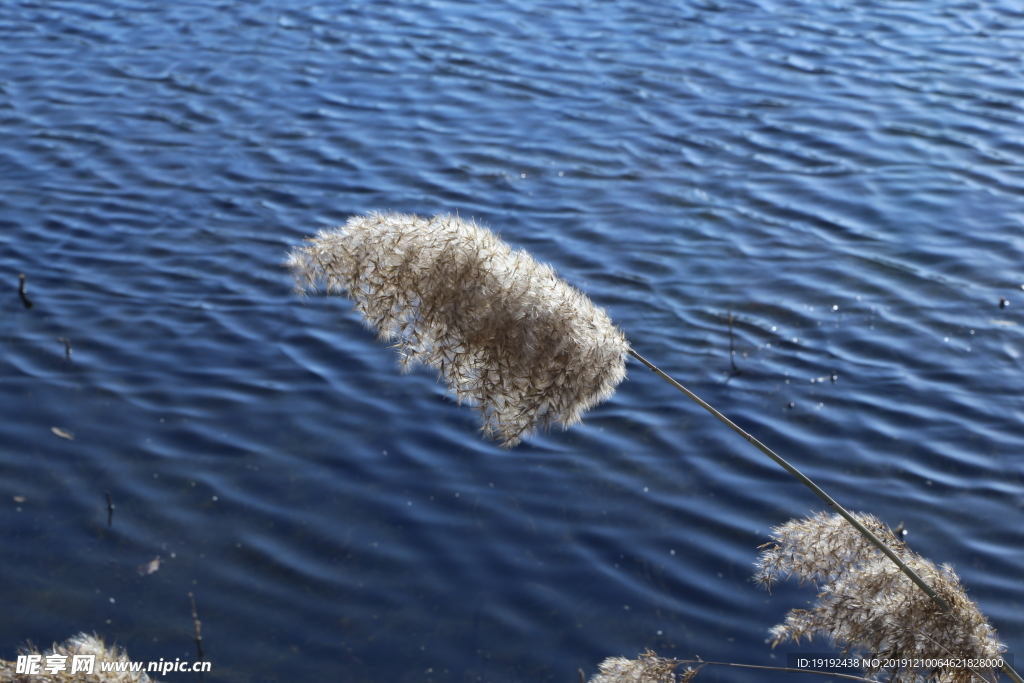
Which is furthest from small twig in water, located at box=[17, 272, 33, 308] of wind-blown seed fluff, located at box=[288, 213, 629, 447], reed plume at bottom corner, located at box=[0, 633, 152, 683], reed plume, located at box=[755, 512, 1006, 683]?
reed plume, located at box=[755, 512, 1006, 683]

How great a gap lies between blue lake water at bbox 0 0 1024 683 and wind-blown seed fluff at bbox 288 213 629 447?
2.69 meters

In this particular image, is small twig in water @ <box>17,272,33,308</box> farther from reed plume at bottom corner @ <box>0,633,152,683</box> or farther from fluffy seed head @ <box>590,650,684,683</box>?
fluffy seed head @ <box>590,650,684,683</box>

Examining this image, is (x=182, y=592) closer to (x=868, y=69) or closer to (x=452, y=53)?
(x=452, y=53)

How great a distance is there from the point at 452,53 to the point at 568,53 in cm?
148

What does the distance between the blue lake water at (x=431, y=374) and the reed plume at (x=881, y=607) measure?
2011 millimetres

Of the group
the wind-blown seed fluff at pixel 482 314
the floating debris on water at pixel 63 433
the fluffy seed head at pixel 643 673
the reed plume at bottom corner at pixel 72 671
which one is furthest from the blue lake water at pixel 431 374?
the wind-blown seed fluff at pixel 482 314

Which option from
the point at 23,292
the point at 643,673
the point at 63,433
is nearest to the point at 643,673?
the point at 643,673

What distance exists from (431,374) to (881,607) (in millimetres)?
4619

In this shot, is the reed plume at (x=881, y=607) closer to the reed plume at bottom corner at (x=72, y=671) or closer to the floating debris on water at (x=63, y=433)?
the reed plume at bottom corner at (x=72, y=671)

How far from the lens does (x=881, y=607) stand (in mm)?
2951

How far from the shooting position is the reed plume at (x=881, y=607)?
2.77m

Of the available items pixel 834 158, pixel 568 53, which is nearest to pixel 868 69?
pixel 834 158

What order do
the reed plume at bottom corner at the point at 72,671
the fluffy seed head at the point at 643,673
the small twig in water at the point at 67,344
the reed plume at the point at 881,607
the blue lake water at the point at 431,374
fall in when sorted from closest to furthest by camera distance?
the reed plume at bottom corner at the point at 72,671
the reed plume at the point at 881,607
the fluffy seed head at the point at 643,673
the blue lake water at the point at 431,374
the small twig in water at the point at 67,344

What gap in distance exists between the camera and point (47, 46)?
1250cm
